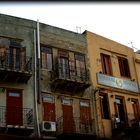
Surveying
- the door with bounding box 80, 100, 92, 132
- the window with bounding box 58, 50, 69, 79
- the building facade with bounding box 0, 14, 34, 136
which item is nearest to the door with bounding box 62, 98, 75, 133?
the door with bounding box 80, 100, 92, 132

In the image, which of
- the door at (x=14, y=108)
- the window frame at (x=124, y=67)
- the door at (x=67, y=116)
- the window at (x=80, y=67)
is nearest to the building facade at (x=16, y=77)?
the door at (x=14, y=108)

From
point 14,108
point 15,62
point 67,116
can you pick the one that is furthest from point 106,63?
point 14,108

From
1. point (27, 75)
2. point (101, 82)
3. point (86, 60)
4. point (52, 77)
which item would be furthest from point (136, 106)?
point (27, 75)

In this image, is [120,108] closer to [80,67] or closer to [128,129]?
[128,129]

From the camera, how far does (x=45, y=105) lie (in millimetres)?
16641

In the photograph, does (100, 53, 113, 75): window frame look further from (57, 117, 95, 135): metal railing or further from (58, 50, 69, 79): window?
(57, 117, 95, 135): metal railing

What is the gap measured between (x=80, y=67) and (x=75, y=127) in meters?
4.26

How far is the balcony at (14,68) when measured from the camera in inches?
598

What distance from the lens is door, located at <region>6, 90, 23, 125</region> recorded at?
14812 mm

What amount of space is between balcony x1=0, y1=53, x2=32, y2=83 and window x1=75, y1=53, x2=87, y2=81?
140 inches

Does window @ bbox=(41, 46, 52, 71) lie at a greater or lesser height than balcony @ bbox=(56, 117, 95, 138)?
greater

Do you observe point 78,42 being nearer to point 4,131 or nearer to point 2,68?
point 2,68

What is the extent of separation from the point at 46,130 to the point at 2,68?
4.09 metres

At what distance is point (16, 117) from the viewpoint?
1493cm
